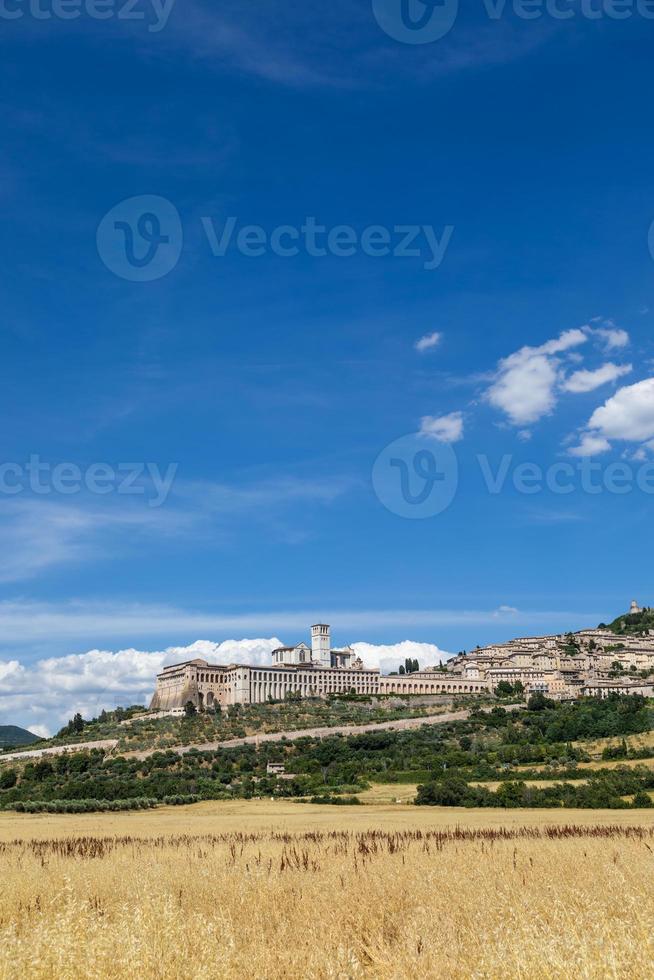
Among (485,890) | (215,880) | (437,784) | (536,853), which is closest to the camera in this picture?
(485,890)

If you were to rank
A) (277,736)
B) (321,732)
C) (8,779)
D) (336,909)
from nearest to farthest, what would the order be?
(336,909) → (8,779) → (277,736) → (321,732)

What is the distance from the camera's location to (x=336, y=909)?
12445 millimetres

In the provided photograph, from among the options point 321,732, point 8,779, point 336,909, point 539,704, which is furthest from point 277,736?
point 336,909

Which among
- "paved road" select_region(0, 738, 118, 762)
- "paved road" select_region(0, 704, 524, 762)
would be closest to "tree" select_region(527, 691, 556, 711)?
"paved road" select_region(0, 704, 524, 762)

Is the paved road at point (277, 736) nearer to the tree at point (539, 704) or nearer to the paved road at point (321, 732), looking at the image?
the paved road at point (321, 732)

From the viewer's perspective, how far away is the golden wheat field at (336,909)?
7656 mm

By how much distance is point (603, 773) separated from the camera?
5988 cm

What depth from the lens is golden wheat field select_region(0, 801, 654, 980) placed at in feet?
25.1

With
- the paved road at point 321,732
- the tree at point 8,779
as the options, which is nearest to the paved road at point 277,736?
the paved road at point 321,732

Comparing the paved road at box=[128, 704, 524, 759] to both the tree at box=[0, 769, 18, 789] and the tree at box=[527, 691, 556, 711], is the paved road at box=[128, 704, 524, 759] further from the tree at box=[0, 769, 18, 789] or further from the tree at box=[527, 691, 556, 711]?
the tree at box=[0, 769, 18, 789]

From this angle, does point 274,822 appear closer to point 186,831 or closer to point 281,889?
point 186,831

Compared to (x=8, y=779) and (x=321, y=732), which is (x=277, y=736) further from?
(x=8, y=779)

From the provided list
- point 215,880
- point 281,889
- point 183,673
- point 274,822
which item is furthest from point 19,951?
point 183,673

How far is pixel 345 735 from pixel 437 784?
A: 178 feet
